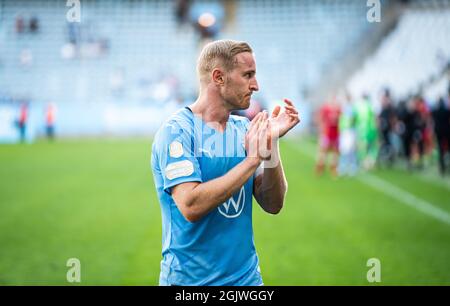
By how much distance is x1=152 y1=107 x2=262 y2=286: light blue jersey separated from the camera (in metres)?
3.09

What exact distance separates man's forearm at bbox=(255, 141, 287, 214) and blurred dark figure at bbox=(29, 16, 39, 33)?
114 feet

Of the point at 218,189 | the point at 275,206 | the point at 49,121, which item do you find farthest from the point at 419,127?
the point at 49,121

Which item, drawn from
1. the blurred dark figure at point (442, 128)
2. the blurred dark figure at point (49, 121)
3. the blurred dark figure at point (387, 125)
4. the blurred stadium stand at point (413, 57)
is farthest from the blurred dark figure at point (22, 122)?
the blurred dark figure at point (442, 128)

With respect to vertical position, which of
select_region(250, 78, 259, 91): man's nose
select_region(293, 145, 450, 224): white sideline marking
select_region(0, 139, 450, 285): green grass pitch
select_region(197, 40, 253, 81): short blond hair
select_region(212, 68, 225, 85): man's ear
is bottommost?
select_region(293, 145, 450, 224): white sideline marking

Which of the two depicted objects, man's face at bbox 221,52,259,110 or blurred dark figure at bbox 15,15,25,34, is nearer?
man's face at bbox 221,52,259,110

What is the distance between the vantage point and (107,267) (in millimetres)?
7379

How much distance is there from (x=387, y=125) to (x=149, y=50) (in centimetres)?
2091

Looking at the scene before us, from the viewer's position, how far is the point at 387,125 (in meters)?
19.5

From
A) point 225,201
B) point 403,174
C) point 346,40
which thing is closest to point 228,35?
point 346,40

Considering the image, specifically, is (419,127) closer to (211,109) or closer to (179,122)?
(211,109)

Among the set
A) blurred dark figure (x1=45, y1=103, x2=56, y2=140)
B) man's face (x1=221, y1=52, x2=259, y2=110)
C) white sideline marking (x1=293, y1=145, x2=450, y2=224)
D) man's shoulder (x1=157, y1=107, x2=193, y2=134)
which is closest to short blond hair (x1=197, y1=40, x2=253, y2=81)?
man's face (x1=221, y1=52, x2=259, y2=110)

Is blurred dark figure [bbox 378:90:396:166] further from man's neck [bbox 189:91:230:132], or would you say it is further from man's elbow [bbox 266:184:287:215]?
man's neck [bbox 189:91:230:132]

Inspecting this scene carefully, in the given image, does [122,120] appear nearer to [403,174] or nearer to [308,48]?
[308,48]

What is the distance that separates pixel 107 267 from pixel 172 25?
32301 mm
